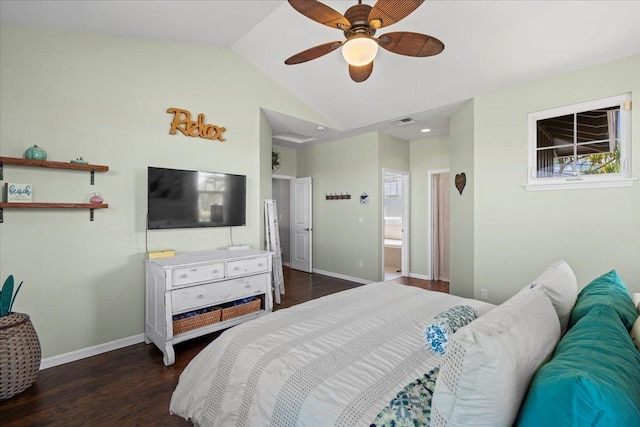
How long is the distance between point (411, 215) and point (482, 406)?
5.00 metres

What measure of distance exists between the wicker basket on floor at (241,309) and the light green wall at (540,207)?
8.48 feet

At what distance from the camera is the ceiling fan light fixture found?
1.86 metres

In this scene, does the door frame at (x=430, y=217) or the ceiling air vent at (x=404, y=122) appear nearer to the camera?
the ceiling air vent at (x=404, y=122)

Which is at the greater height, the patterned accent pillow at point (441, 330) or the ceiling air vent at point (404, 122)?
the ceiling air vent at point (404, 122)

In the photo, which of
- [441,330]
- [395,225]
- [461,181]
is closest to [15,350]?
[441,330]

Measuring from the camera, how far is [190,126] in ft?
10.6

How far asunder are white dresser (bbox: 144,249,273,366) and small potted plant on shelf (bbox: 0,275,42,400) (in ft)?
2.70

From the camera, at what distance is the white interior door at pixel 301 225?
6.07 meters

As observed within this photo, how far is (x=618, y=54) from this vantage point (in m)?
2.61

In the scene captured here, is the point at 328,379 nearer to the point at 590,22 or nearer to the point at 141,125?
the point at 141,125

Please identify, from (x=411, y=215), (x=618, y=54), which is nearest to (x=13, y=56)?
(x=618, y=54)

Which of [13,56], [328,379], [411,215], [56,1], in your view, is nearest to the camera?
[328,379]

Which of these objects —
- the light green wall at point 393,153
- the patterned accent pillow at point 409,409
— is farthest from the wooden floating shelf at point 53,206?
the light green wall at point 393,153

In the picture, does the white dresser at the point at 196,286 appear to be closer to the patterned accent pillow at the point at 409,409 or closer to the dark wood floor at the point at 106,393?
the dark wood floor at the point at 106,393
